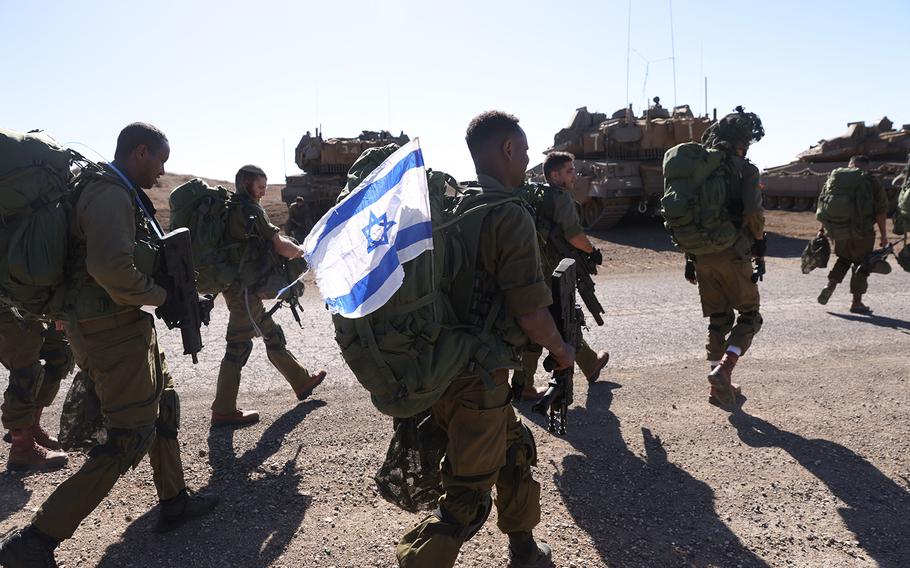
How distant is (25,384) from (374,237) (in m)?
3.24

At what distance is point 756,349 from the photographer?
6.59 m

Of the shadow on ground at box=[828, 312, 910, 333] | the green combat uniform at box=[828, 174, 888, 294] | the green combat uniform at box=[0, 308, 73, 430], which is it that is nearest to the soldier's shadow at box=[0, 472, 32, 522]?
the green combat uniform at box=[0, 308, 73, 430]

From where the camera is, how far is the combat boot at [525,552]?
118 inches

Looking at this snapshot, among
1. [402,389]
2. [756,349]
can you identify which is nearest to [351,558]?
[402,389]

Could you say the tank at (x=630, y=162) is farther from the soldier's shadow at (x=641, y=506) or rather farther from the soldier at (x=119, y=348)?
the soldier at (x=119, y=348)

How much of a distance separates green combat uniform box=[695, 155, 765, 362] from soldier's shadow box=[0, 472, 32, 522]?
482 cm

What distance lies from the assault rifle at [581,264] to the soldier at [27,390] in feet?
11.9

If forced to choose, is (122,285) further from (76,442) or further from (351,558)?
(351,558)

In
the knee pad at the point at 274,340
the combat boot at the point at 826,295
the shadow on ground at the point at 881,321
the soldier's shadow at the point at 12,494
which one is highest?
the knee pad at the point at 274,340

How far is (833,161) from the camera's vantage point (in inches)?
807

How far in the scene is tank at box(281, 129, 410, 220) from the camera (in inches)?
741

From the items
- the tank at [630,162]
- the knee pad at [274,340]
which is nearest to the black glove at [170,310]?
→ the knee pad at [274,340]

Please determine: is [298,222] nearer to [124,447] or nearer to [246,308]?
[246,308]

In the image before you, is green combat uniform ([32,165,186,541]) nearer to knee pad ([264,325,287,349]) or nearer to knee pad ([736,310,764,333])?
knee pad ([264,325,287,349])
